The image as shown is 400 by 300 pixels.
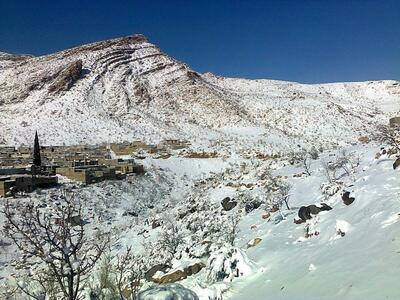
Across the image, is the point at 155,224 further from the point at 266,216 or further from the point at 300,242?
the point at 300,242

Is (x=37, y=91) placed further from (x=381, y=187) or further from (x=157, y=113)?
(x=381, y=187)

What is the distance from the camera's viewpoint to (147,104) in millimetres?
70625

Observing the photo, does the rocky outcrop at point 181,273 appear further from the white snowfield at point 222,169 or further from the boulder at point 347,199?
the boulder at point 347,199

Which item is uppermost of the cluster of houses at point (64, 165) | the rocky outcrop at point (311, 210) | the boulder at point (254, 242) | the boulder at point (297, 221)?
the cluster of houses at point (64, 165)

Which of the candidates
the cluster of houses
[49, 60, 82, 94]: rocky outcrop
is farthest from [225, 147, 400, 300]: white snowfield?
[49, 60, 82, 94]: rocky outcrop

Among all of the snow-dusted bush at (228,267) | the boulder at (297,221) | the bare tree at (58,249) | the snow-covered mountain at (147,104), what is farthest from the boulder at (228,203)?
the snow-covered mountain at (147,104)

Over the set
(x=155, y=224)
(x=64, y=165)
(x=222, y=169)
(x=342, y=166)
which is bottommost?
(x=155, y=224)

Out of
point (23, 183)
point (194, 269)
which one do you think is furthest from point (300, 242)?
point (23, 183)

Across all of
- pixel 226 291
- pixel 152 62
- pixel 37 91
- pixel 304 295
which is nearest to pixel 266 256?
pixel 226 291

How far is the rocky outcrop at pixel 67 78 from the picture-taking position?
7169 centimetres

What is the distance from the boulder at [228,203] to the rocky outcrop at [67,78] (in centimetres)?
5795

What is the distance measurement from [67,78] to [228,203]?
61.2 meters

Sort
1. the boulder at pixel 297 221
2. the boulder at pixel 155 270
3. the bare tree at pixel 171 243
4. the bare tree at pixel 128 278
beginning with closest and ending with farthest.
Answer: the bare tree at pixel 128 278 < the boulder at pixel 297 221 < the boulder at pixel 155 270 < the bare tree at pixel 171 243

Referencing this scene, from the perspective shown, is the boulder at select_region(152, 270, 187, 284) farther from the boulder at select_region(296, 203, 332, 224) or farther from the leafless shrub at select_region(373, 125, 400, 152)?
the leafless shrub at select_region(373, 125, 400, 152)
